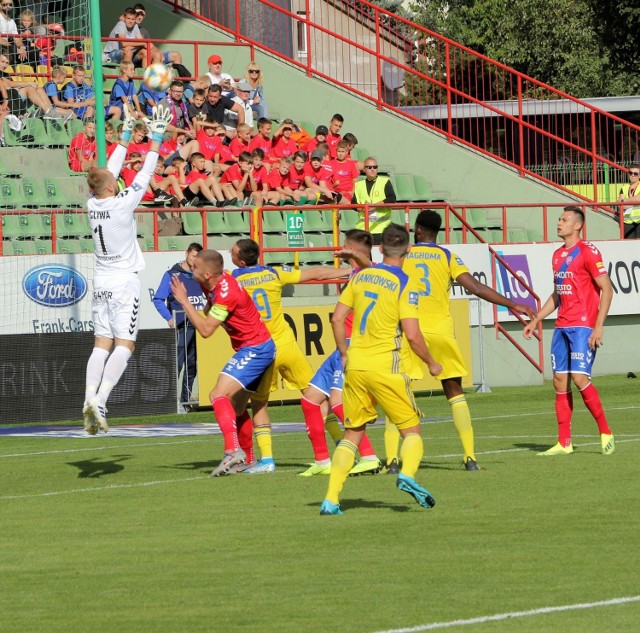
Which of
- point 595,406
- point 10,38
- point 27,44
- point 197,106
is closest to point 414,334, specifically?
point 595,406

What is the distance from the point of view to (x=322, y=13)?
37594 mm

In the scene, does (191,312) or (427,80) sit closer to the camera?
(191,312)

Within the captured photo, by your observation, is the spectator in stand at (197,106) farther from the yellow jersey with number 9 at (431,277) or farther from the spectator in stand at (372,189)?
the yellow jersey with number 9 at (431,277)

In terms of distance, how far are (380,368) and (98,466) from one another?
5.25m

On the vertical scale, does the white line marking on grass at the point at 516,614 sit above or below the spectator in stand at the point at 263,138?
below

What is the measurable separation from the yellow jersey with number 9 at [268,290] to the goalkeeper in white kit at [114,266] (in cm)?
100

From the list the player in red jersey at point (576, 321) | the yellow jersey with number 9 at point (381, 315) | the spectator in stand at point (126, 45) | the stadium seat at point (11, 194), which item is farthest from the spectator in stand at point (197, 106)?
the yellow jersey with number 9 at point (381, 315)

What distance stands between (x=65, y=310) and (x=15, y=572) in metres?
13.8

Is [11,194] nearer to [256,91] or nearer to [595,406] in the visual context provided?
[256,91]

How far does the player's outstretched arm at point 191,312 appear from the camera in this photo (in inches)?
427

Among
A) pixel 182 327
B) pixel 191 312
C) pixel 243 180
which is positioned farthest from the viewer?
pixel 243 180

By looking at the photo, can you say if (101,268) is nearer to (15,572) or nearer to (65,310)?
(15,572)

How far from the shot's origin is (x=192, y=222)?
79.4ft

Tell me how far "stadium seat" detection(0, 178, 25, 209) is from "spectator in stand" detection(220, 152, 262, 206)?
363 centimetres
